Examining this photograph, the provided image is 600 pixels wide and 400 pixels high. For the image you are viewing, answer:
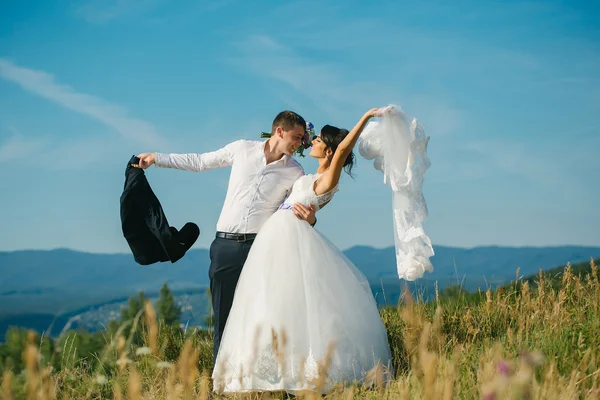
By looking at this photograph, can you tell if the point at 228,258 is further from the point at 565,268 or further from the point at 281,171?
the point at 565,268

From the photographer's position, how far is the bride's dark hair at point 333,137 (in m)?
6.02

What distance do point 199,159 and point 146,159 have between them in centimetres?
54

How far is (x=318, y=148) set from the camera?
20.0 ft

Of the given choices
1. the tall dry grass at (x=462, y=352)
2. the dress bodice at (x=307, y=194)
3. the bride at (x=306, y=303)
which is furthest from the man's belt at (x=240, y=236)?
the tall dry grass at (x=462, y=352)

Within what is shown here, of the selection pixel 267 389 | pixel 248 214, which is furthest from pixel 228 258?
pixel 267 389

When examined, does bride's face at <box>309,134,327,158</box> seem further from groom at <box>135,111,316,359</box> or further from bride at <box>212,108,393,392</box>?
groom at <box>135,111,316,359</box>

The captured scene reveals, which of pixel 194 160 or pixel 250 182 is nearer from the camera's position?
pixel 250 182

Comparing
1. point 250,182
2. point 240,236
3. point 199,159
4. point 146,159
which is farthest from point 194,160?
point 240,236

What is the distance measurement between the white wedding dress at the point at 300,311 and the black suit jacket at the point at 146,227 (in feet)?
4.05

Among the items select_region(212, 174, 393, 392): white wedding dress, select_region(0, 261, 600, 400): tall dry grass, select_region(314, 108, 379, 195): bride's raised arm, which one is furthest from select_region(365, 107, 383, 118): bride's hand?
select_region(0, 261, 600, 400): tall dry grass

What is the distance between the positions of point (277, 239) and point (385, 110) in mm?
1498

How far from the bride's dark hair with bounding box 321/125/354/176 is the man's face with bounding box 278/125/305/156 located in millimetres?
263

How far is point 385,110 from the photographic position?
19.4 ft

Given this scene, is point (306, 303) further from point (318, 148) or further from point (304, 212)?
point (318, 148)
